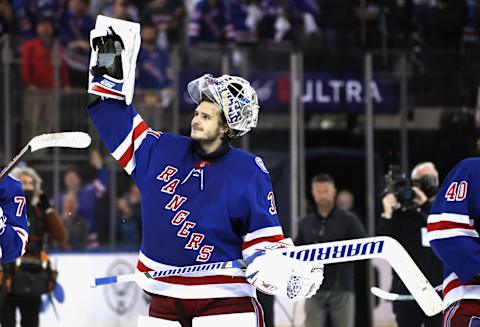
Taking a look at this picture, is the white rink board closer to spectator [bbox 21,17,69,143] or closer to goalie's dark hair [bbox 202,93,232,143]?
spectator [bbox 21,17,69,143]

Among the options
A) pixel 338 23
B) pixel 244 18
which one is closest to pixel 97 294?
pixel 244 18

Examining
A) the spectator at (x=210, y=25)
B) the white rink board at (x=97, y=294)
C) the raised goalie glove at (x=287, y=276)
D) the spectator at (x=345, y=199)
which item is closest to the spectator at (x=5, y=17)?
the spectator at (x=210, y=25)

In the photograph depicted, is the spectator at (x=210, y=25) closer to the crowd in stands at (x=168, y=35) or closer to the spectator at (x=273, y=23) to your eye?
the crowd in stands at (x=168, y=35)

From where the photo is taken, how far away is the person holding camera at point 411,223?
19.0ft

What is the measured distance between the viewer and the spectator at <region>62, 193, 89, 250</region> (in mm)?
7949

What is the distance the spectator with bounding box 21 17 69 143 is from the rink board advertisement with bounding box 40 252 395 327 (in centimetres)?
88

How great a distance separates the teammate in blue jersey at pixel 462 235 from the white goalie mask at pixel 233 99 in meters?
0.66

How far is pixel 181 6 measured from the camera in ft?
31.1

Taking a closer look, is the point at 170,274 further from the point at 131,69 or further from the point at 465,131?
the point at 465,131

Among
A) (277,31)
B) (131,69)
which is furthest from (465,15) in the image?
(131,69)

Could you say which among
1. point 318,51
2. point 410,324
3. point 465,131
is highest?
point 318,51

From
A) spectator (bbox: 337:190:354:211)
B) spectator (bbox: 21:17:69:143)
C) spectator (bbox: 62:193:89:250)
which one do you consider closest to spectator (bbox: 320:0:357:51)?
spectator (bbox: 337:190:354:211)

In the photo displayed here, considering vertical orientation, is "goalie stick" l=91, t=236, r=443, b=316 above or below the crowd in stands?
below

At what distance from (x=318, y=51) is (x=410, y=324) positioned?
318cm
